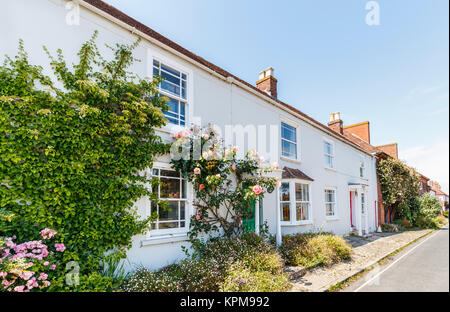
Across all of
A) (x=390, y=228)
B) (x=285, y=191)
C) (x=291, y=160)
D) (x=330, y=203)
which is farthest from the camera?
(x=390, y=228)

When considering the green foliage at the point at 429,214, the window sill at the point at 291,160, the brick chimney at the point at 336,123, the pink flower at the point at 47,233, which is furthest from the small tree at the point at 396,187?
the pink flower at the point at 47,233

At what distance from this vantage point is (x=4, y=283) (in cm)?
309

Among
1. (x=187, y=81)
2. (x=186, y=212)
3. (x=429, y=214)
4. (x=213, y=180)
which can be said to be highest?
(x=187, y=81)

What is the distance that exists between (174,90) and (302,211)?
757 centimetres

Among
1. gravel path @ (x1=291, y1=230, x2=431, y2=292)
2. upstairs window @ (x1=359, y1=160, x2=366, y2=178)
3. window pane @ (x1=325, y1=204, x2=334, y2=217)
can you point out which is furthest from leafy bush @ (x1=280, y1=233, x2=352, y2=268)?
upstairs window @ (x1=359, y1=160, x2=366, y2=178)

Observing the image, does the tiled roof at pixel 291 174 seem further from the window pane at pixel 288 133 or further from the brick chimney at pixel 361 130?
the brick chimney at pixel 361 130

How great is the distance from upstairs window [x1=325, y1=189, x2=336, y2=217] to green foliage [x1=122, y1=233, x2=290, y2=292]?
7136mm

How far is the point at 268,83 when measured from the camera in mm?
10977

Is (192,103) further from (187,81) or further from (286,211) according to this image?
(286,211)

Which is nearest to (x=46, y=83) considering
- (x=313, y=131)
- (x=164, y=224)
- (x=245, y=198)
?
(x=164, y=224)

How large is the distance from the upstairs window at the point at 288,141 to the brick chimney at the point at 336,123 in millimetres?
7859

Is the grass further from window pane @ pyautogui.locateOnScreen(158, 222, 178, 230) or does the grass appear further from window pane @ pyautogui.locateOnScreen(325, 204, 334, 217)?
→ window pane @ pyautogui.locateOnScreen(158, 222, 178, 230)

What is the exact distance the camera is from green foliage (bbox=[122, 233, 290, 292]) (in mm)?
4527

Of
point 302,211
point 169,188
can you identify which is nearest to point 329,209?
point 302,211
